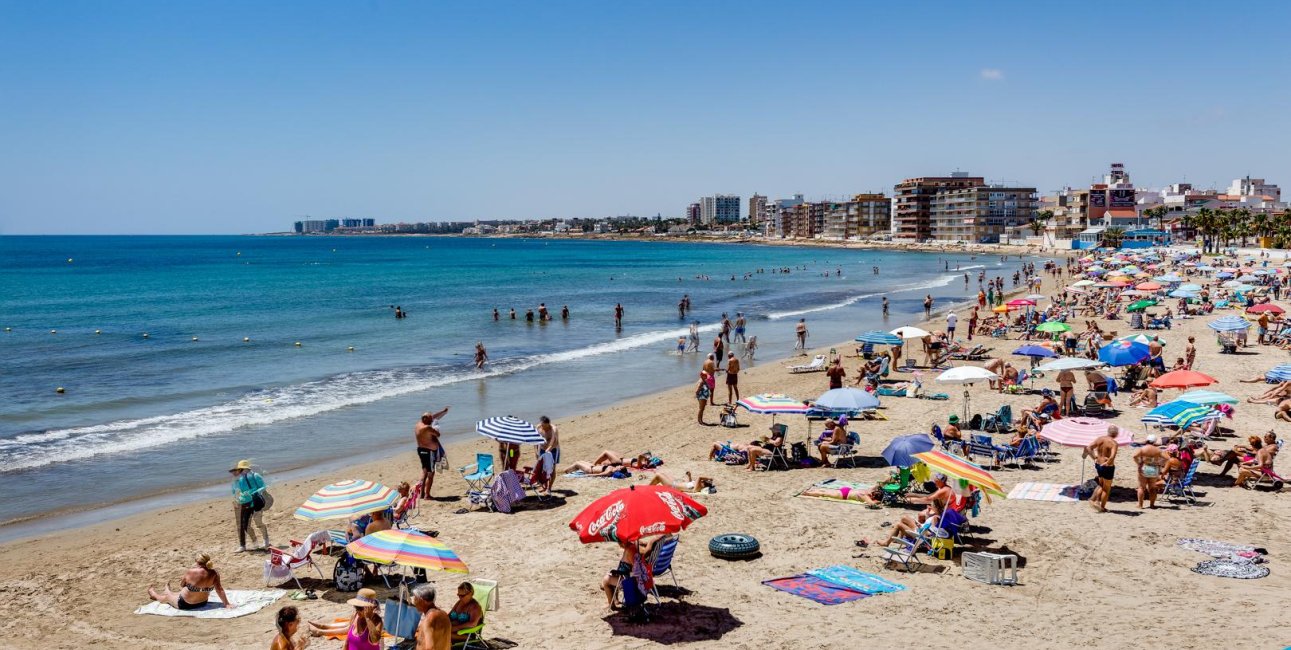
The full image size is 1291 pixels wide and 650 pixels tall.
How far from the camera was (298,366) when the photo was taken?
29953 millimetres

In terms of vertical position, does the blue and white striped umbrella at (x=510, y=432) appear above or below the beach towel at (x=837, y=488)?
above

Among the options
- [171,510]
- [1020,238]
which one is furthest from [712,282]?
[1020,238]

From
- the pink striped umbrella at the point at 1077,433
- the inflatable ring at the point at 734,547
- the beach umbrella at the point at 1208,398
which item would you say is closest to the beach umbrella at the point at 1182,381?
the beach umbrella at the point at 1208,398

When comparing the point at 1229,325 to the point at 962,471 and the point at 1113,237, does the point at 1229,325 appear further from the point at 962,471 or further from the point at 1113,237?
the point at 1113,237

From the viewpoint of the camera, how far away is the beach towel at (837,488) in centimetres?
1266

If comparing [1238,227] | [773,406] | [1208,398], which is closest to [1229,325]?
[1208,398]

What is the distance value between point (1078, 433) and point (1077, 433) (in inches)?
0.5

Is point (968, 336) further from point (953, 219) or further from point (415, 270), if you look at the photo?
point (953, 219)

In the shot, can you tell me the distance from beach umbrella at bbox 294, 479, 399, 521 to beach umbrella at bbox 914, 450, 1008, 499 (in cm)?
654

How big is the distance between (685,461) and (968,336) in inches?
811

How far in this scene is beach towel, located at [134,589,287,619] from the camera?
9328mm

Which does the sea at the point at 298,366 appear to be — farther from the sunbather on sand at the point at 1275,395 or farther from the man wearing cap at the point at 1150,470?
the sunbather on sand at the point at 1275,395

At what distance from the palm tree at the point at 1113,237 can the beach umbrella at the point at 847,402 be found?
108120 mm

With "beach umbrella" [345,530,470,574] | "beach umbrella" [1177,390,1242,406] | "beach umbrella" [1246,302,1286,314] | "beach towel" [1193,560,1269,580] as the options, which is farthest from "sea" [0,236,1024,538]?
"beach umbrella" [1246,302,1286,314]
